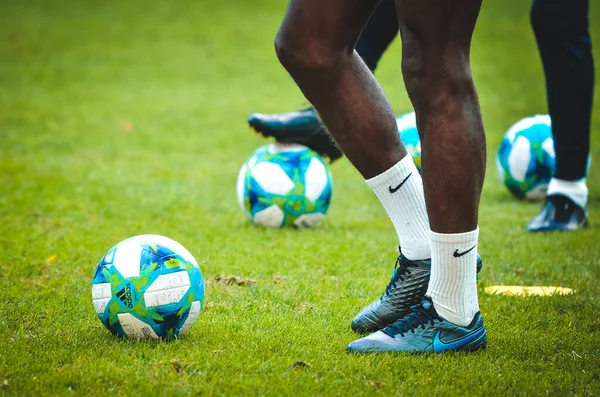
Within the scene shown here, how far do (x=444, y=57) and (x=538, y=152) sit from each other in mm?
3917

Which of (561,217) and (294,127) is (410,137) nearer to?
(294,127)

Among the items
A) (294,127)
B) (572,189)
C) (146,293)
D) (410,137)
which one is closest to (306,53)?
(146,293)

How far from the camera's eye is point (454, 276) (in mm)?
2828

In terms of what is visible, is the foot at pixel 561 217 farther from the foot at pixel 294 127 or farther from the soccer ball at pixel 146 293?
the soccer ball at pixel 146 293

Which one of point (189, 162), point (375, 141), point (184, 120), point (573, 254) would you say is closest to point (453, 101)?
point (375, 141)

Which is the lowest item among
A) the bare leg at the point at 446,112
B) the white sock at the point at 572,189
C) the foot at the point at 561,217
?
the foot at the point at 561,217

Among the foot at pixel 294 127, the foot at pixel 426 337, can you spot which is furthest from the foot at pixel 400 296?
the foot at pixel 294 127

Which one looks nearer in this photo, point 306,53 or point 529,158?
point 306,53

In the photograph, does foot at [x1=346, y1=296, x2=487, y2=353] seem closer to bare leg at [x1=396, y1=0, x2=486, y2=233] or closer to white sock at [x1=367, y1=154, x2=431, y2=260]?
white sock at [x1=367, y1=154, x2=431, y2=260]

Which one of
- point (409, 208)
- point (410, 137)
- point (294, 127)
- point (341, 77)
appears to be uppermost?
point (341, 77)

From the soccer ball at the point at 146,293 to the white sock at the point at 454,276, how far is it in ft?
2.85

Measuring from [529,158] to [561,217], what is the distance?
102cm

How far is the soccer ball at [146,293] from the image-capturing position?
2941 mm

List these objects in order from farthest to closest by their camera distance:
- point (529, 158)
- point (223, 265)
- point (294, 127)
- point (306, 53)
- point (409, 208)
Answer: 1. point (529, 158)
2. point (294, 127)
3. point (223, 265)
4. point (409, 208)
5. point (306, 53)
